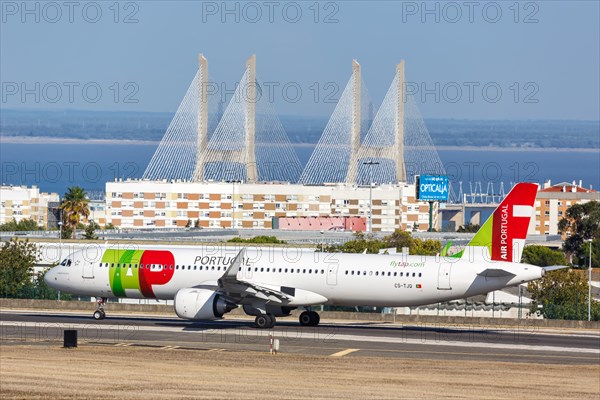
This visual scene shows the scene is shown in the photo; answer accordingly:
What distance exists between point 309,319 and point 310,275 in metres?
2.89

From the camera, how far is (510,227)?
61.2 m

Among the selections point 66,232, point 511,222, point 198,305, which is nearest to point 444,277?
point 511,222

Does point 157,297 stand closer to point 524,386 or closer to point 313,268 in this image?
point 313,268

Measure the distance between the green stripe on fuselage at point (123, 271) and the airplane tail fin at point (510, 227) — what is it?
15.4 meters

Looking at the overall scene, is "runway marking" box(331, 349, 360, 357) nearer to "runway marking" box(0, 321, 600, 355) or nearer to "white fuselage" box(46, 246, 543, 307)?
"runway marking" box(0, 321, 600, 355)

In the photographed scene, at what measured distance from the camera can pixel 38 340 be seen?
53.6 m

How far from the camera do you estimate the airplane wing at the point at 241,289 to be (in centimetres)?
5922

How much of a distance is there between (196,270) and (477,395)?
968 inches

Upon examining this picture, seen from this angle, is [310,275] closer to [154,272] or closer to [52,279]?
[154,272]

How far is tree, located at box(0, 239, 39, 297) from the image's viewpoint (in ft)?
263

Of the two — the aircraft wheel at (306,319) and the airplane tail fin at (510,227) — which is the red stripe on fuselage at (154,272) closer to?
the aircraft wheel at (306,319)

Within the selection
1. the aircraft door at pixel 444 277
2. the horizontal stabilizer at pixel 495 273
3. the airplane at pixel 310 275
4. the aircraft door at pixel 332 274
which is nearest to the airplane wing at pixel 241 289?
the airplane at pixel 310 275

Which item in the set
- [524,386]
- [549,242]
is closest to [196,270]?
[524,386]

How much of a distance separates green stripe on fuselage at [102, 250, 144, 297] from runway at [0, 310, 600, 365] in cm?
177
